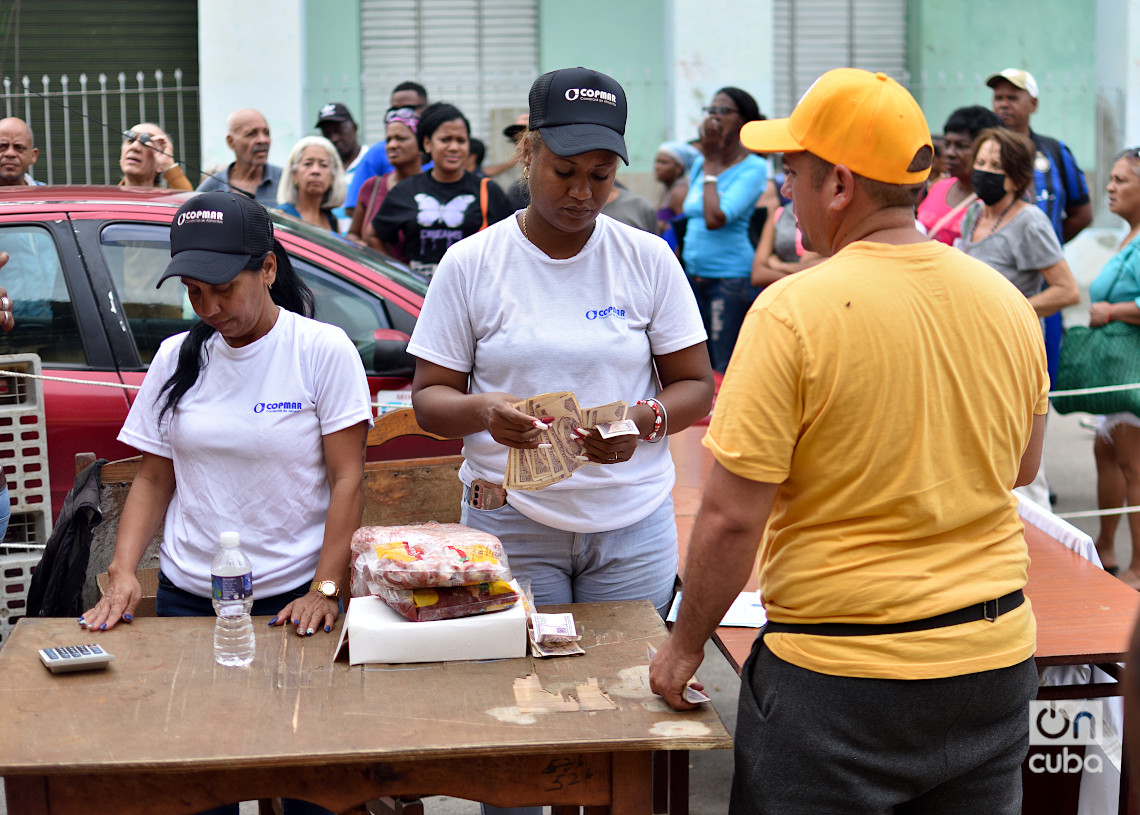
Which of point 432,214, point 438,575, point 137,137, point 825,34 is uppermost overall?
point 825,34

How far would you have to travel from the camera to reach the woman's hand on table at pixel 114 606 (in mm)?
2676

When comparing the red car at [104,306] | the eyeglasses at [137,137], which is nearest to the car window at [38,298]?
the red car at [104,306]

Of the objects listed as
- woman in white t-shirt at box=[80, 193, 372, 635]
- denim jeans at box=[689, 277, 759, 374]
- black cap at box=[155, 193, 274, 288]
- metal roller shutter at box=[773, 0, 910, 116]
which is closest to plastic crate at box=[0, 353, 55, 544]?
woman in white t-shirt at box=[80, 193, 372, 635]

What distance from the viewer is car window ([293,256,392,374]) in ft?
15.5

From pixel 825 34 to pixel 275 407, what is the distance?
12.6 meters

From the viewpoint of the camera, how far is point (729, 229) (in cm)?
742

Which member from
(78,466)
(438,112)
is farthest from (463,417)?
(438,112)

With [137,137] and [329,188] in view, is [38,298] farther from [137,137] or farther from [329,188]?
[329,188]

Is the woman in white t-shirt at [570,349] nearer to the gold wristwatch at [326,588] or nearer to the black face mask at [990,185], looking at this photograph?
the gold wristwatch at [326,588]

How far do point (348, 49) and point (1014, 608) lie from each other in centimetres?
1256

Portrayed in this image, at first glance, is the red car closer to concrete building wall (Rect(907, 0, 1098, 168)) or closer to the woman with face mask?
the woman with face mask

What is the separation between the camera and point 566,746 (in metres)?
2.12

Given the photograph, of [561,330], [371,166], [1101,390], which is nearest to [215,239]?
[561,330]

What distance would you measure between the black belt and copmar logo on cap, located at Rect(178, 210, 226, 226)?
1664mm
